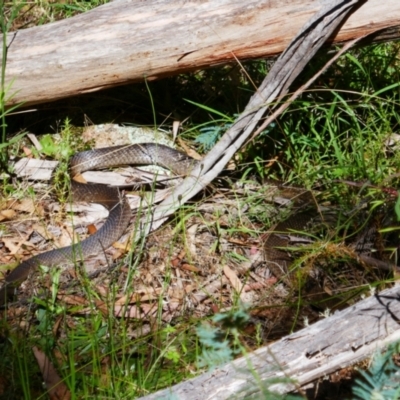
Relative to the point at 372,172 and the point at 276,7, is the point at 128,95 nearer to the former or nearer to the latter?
the point at 276,7

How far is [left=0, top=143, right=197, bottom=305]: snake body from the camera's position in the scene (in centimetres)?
449

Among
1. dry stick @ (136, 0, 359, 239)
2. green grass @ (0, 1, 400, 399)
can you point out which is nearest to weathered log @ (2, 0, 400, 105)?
dry stick @ (136, 0, 359, 239)

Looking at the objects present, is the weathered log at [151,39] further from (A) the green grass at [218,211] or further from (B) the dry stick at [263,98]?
(A) the green grass at [218,211]

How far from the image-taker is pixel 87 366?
3502 mm

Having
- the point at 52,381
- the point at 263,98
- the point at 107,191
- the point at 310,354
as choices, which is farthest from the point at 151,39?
the point at 310,354

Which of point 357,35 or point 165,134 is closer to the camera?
point 357,35

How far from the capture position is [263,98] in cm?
Result: 465

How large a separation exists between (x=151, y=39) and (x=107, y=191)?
1020 millimetres

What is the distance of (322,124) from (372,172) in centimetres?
66

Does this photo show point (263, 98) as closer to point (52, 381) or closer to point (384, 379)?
point (52, 381)

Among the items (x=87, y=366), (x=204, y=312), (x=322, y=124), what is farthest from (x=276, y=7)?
(x=87, y=366)

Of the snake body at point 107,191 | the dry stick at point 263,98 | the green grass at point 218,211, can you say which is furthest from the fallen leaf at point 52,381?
the dry stick at point 263,98

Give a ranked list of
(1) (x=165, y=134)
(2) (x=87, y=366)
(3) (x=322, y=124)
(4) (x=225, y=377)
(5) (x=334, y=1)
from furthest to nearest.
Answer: (1) (x=165, y=134) → (3) (x=322, y=124) → (5) (x=334, y=1) → (2) (x=87, y=366) → (4) (x=225, y=377)

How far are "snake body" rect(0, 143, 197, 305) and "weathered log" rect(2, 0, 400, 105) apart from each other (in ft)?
1.67
